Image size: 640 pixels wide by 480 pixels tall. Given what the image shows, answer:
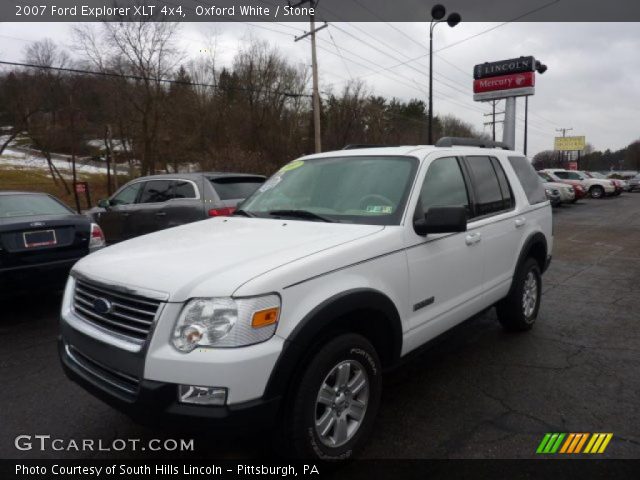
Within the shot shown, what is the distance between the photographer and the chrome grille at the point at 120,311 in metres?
2.30

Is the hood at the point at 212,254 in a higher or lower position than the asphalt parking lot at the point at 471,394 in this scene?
higher

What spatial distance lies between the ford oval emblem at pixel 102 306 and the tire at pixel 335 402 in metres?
1.07

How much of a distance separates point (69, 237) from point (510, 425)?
5046 millimetres

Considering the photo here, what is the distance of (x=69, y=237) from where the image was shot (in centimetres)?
553

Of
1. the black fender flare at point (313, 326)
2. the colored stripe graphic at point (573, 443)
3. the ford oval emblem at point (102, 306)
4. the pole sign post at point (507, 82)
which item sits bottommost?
the colored stripe graphic at point (573, 443)

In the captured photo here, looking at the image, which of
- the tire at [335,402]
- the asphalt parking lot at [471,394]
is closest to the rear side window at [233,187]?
the asphalt parking lot at [471,394]

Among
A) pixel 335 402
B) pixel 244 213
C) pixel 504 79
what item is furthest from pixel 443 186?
pixel 504 79

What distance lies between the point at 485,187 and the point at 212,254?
104 inches

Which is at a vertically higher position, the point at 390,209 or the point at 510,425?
the point at 390,209

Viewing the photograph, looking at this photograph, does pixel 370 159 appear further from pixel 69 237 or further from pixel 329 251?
pixel 69 237

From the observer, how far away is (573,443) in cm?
289

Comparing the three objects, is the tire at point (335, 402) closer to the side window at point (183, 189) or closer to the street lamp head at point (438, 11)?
the side window at point (183, 189)

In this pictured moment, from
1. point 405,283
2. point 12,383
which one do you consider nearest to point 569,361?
point 405,283

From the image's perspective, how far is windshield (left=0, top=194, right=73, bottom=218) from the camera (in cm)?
563
